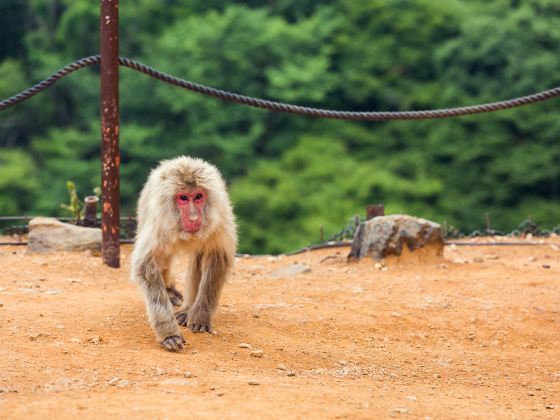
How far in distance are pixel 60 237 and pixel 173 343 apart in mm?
3058

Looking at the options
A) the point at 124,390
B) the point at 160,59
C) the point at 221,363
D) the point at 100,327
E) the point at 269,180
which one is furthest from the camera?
the point at 160,59

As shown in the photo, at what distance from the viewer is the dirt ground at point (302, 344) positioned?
364 centimetres

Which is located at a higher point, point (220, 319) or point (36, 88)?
point (36, 88)

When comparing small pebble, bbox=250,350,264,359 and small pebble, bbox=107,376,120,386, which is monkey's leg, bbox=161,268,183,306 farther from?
small pebble, bbox=107,376,120,386

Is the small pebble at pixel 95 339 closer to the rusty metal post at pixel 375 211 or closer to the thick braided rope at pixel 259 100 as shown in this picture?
the thick braided rope at pixel 259 100

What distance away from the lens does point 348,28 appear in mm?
25969

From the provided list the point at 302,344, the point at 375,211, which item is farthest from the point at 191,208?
the point at 375,211

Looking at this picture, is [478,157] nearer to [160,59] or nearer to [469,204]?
[469,204]

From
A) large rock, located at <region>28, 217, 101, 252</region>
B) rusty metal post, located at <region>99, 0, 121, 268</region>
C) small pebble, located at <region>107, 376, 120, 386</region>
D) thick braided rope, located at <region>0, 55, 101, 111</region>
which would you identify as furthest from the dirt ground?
thick braided rope, located at <region>0, 55, 101, 111</region>

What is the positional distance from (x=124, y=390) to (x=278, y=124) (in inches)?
858

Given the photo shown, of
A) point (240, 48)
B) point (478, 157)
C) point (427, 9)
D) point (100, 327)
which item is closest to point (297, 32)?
point (240, 48)

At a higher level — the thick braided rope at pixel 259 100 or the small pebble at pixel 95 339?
the thick braided rope at pixel 259 100

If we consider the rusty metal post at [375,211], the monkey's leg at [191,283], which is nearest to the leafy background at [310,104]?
the rusty metal post at [375,211]

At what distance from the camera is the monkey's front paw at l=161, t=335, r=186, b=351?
443 cm
